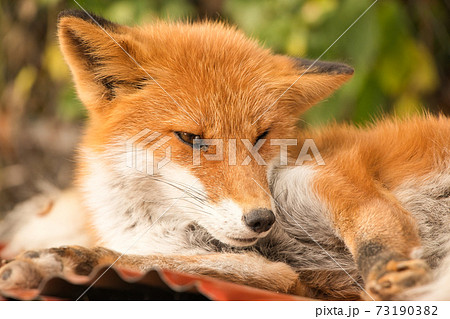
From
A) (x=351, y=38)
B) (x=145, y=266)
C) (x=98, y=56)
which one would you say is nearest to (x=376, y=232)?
(x=145, y=266)

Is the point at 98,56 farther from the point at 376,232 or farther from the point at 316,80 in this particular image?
the point at 376,232

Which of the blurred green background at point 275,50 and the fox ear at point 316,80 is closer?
the fox ear at point 316,80

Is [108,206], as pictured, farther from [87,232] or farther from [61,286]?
[61,286]

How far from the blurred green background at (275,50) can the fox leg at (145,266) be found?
2.80ft

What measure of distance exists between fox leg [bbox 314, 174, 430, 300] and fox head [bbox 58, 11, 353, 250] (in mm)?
243

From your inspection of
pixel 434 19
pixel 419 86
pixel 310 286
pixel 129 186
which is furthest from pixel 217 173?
pixel 434 19

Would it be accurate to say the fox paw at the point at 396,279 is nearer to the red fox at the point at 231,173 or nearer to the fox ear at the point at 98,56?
the red fox at the point at 231,173

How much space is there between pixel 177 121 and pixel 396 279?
0.81 m

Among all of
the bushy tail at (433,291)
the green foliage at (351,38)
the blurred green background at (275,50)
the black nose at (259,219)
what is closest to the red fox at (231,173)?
the black nose at (259,219)

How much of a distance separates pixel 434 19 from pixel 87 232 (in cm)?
278

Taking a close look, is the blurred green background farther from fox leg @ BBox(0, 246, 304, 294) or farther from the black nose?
the black nose

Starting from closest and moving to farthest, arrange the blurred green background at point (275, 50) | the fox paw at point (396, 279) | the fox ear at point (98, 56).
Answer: the fox paw at point (396, 279) < the fox ear at point (98, 56) < the blurred green background at point (275, 50)

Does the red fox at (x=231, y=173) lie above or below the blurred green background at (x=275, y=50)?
below

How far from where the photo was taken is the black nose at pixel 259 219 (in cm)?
143
